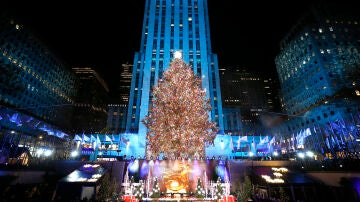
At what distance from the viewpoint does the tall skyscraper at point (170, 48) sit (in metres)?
45.9

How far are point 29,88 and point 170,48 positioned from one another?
44517 millimetres

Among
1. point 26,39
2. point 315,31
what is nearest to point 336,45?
point 315,31

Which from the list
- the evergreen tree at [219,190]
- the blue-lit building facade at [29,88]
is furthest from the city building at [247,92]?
the evergreen tree at [219,190]

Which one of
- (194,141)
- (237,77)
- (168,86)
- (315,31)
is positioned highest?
(237,77)

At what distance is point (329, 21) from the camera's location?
2453 inches

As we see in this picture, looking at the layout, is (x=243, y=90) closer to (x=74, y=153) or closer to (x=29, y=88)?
(x=74, y=153)

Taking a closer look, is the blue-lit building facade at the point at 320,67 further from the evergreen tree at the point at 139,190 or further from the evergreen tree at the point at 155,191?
the evergreen tree at the point at 139,190

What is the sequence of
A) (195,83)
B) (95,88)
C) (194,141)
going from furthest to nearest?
1. (95,88)
2. (195,83)
3. (194,141)

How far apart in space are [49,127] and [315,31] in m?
80.4

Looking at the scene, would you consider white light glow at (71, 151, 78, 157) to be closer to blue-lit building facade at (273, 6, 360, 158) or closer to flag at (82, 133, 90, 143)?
flag at (82, 133, 90, 143)

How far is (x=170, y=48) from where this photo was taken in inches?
1897

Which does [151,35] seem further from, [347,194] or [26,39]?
[347,194]

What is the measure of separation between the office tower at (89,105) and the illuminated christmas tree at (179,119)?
72161mm

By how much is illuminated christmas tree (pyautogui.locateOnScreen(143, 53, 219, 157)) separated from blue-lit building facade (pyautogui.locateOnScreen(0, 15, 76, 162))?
70.2 feet
